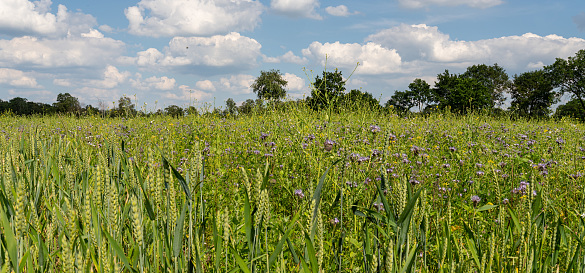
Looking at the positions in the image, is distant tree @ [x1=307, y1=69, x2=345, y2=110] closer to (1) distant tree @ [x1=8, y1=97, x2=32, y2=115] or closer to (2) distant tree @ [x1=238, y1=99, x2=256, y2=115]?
(2) distant tree @ [x1=238, y1=99, x2=256, y2=115]

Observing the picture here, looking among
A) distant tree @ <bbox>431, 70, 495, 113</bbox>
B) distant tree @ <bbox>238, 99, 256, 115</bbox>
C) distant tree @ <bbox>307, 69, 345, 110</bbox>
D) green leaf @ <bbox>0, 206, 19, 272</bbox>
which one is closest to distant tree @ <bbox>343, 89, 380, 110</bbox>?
distant tree @ <bbox>307, 69, 345, 110</bbox>

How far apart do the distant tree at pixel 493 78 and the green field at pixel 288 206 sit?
6519 centimetres

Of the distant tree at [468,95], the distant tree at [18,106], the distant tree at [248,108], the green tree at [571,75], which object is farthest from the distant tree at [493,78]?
the distant tree at [18,106]

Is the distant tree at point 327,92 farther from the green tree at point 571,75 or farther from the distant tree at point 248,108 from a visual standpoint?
the green tree at point 571,75

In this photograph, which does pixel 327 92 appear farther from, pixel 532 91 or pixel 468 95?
pixel 532 91

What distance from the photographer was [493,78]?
65.8 m

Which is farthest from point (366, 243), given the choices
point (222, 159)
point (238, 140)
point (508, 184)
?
point (238, 140)

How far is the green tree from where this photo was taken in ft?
161

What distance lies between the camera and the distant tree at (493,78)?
213 ft

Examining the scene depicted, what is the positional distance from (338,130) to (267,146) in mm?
1611

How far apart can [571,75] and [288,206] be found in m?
60.4

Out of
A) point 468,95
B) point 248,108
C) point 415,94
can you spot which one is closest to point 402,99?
point 415,94

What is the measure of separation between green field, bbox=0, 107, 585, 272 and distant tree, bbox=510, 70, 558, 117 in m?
56.7

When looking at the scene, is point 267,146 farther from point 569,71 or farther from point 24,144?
point 569,71
